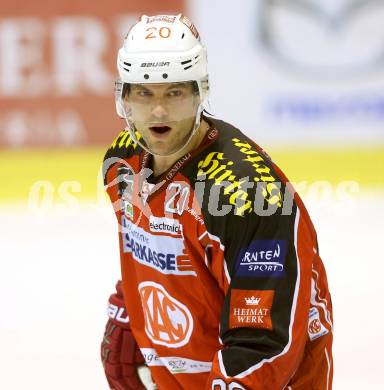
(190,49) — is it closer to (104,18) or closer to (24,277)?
(24,277)

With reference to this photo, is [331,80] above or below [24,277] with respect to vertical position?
above

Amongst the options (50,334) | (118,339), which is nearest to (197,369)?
(118,339)

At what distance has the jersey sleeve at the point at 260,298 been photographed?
7.86 feet

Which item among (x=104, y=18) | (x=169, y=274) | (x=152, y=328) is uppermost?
(x=104, y=18)

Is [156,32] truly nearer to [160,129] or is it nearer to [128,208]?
[160,129]

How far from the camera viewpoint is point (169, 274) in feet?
8.68

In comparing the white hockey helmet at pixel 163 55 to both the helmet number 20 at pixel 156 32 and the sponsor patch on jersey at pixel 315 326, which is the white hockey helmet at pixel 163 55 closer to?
the helmet number 20 at pixel 156 32

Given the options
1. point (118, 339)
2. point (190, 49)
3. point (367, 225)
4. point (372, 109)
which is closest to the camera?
point (190, 49)

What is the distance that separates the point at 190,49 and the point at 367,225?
3.67 meters

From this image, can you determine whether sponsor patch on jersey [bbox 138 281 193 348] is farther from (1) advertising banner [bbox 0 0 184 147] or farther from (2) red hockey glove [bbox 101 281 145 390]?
(1) advertising banner [bbox 0 0 184 147]

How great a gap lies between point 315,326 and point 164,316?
0.40m

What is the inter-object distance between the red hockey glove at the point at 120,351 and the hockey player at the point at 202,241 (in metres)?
0.20

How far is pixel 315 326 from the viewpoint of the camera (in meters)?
2.69

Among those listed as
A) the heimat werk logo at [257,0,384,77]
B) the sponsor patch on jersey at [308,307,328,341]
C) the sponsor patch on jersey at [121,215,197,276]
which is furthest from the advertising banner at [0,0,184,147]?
the sponsor patch on jersey at [308,307,328,341]
